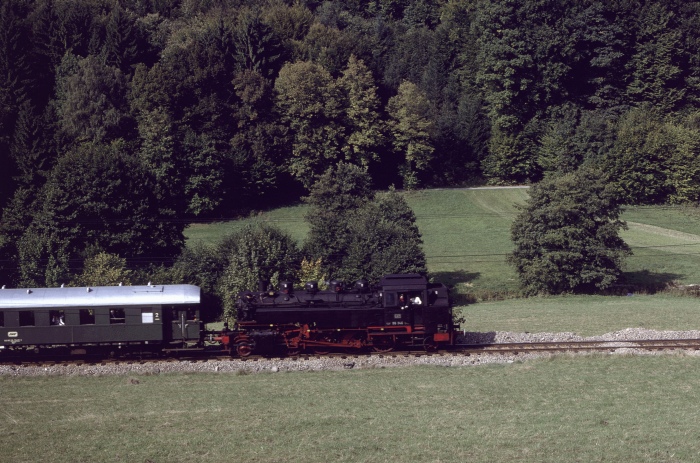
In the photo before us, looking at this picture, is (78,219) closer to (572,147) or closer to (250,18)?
(250,18)

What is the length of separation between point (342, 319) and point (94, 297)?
1059cm

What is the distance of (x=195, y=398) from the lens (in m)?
27.4

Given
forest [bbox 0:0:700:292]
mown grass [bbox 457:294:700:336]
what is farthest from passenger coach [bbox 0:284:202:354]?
forest [bbox 0:0:700:292]

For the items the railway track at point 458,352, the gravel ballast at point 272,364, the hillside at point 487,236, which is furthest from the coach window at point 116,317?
the hillside at point 487,236

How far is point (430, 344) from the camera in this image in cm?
3400

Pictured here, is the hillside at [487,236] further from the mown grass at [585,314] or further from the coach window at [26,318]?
the coach window at [26,318]

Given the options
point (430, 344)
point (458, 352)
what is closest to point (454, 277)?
point (430, 344)

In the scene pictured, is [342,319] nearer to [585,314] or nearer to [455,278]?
[585,314]

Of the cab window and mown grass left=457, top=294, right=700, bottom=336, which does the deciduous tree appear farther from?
the cab window

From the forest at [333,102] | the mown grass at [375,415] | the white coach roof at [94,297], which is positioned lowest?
the mown grass at [375,415]

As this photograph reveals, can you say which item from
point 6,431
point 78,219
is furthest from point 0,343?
point 78,219

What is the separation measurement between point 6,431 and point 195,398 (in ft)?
20.2

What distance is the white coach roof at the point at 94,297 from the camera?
108 ft

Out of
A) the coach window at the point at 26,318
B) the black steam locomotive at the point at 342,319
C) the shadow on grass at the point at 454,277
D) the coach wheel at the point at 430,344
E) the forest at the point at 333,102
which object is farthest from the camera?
the forest at the point at 333,102
